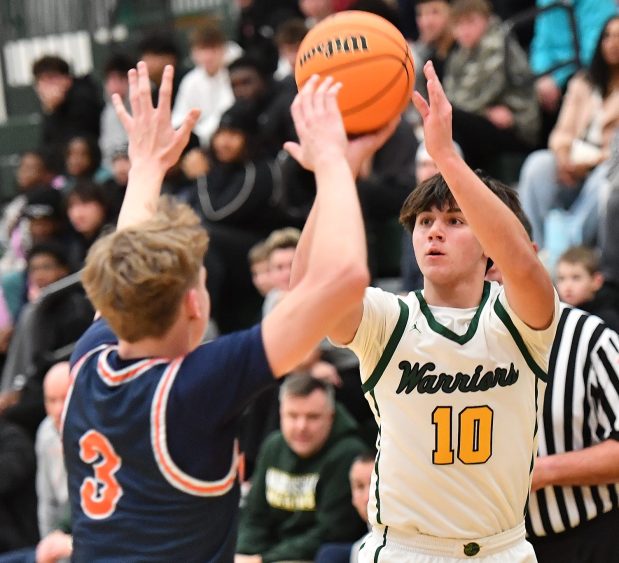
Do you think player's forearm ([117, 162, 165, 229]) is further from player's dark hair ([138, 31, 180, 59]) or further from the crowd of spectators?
player's dark hair ([138, 31, 180, 59])

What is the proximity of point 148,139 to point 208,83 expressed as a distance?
8.36m

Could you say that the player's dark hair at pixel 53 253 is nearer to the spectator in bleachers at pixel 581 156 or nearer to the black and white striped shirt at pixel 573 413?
the spectator in bleachers at pixel 581 156

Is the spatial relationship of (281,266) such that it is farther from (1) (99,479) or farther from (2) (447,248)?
(1) (99,479)

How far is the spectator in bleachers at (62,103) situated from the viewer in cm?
1300

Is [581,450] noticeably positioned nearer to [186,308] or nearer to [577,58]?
[186,308]

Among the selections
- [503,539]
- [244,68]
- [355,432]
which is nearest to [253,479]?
[355,432]

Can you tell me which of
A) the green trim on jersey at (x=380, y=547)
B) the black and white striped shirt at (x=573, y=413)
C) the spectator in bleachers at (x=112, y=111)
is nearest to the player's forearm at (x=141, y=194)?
the green trim on jersey at (x=380, y=547)

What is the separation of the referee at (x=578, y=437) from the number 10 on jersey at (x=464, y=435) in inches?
29.2

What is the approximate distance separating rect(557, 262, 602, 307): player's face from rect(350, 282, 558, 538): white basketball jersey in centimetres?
346

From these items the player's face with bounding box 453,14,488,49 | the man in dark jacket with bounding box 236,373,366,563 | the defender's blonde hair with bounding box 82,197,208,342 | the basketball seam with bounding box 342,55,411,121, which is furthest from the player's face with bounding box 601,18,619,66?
the defender's blonde hair with bounding box 82,197,208,342

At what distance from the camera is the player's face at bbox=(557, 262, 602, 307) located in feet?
23.8

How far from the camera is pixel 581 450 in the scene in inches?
178

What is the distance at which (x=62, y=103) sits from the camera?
13086mm

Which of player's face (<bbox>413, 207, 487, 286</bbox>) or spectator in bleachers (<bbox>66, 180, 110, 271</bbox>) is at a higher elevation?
spectator in bleachers (<bbox>66, 180, 110, 271</bbox>)
